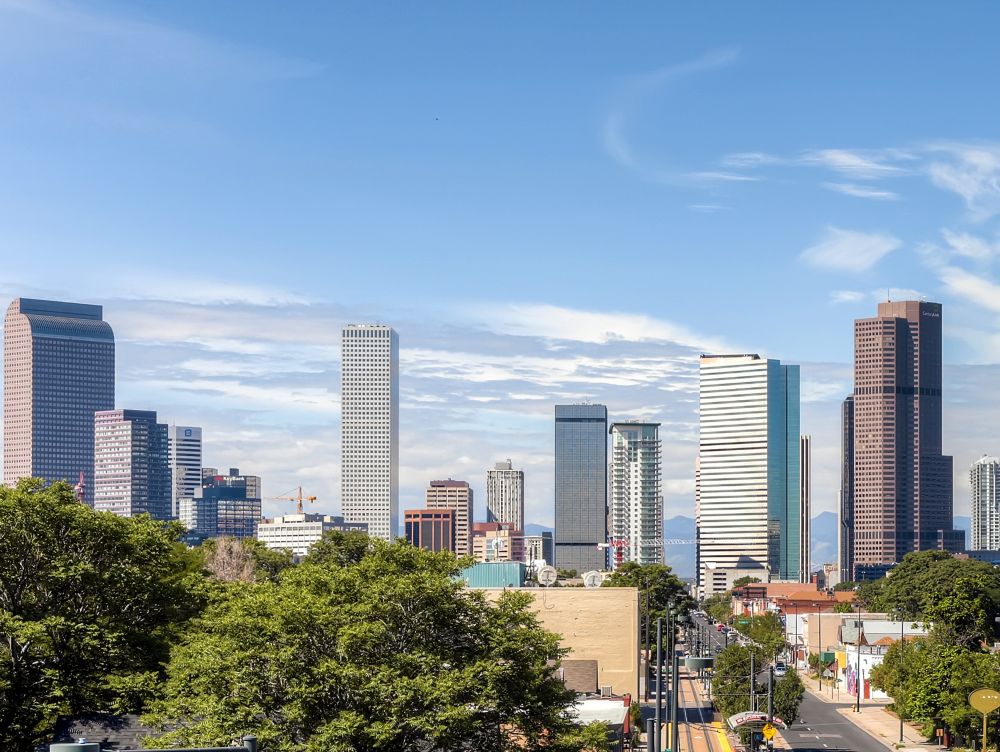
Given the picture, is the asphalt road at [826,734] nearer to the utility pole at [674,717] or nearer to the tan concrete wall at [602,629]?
the tan concrete wall at [602,629]

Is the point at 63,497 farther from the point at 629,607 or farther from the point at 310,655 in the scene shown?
the point at 629,607

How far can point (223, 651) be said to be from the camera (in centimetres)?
5294

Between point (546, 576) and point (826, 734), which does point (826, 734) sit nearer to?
point (826, 734)

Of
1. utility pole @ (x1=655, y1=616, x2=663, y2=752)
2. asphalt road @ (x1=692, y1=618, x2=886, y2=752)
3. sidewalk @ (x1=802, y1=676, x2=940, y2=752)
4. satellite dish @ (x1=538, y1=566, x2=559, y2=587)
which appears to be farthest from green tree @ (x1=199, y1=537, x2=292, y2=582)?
utility pole @ (x1=655, y1=616, x2=663, y2=752)

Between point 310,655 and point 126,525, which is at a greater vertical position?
point 126,525

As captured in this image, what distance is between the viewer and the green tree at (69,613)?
58.3 m

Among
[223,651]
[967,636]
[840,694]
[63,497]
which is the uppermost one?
[63,497]

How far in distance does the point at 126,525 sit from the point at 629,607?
180ft

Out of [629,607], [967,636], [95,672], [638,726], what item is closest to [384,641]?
[95,672]

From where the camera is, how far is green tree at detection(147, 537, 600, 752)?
5103cm

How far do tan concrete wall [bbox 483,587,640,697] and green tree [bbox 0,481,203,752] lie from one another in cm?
5001

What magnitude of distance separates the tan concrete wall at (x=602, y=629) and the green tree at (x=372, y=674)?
5480 centimetres

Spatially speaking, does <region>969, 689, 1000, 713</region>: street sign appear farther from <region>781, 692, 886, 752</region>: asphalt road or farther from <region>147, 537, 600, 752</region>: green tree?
<region>781, 692, 886, 752</region>: asphalt road

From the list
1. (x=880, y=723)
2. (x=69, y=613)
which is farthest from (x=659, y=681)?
(x=880, y=723)
